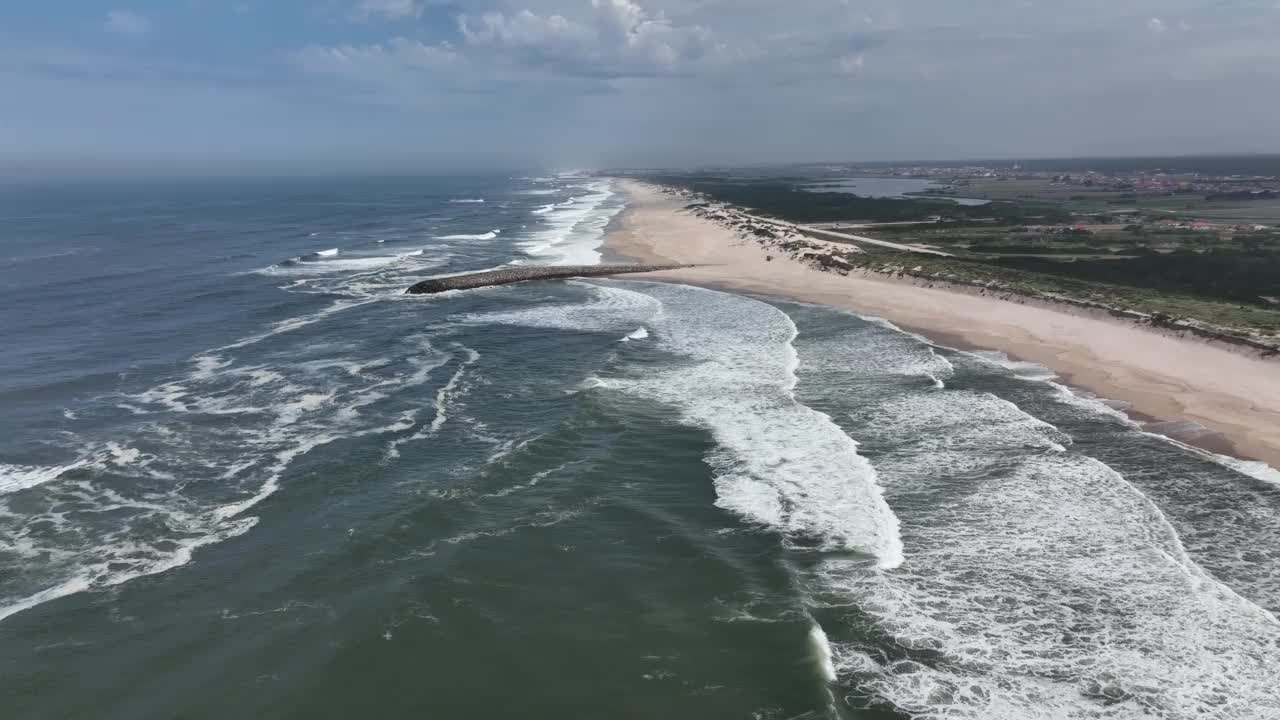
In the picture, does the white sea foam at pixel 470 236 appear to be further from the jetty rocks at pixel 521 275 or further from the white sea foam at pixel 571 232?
the jetty rocks at pixel 521 275

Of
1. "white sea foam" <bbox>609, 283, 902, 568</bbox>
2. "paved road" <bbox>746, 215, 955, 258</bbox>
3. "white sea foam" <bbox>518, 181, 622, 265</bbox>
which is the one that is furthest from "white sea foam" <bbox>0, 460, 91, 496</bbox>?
"paved road" <bbox>746, 215, 955, 258</bbox>

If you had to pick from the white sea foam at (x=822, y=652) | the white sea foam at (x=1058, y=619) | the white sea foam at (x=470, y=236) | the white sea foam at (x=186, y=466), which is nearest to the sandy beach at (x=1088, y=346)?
the white sea foam at (x=1058, y=619)

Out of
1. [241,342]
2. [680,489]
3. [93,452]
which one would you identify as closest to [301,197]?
[241,342]

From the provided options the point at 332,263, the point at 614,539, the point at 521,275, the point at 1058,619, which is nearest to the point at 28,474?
the point at 614,539

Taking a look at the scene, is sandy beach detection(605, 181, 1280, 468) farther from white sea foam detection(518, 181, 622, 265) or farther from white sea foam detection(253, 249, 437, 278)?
white sea foam detection(253, 249, 437, 278)

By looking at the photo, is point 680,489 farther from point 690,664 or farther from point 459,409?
point 459,409

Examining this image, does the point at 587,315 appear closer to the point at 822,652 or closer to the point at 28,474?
the point at 28,474
